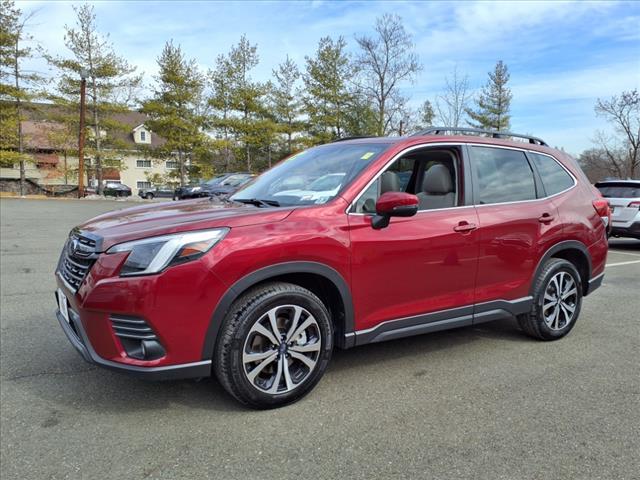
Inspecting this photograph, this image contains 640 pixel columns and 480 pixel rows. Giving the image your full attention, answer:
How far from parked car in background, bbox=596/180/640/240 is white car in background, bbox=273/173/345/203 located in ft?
31.7

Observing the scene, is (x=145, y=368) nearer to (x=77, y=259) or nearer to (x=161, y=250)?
(x=161, y=250)

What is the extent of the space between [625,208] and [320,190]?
33.8 ft

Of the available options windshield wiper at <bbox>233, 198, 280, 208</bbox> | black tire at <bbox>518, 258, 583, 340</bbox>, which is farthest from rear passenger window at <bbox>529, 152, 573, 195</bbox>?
windshield wiper at <bbox>233, 198, 280, 208</bbox>

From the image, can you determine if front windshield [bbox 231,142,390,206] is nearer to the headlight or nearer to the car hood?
the car hood

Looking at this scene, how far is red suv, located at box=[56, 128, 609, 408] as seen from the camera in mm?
2686

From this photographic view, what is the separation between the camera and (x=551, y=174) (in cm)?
445

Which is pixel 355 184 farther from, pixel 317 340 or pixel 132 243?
pixel 132 243

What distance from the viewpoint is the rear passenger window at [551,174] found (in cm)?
438

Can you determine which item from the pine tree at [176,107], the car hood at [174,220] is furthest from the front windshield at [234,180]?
the car hood at [174,220]

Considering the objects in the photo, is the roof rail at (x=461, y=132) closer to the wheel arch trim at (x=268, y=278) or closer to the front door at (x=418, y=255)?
the front door at (x=418, y=255)

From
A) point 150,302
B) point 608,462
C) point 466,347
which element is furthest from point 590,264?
point 150,302

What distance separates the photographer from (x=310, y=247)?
2988 mm

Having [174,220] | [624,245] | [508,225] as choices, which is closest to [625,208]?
[624,245]

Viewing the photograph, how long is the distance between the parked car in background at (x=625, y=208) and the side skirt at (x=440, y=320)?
843cm
